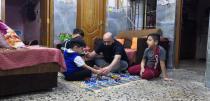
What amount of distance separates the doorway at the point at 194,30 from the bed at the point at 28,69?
215 inches

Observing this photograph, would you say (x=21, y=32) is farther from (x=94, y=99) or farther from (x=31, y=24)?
(x=94, y=99)

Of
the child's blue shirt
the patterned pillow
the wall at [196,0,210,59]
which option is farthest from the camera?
the wall at [196,0,210,59]

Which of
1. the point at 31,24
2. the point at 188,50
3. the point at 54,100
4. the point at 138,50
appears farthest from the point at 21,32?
the point at 54,100

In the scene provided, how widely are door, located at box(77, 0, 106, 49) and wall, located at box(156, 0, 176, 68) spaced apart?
1.29 metres

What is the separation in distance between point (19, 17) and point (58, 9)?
9.68ft

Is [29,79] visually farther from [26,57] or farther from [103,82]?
[103,82]

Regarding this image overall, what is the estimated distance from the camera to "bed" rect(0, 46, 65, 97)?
277 cm

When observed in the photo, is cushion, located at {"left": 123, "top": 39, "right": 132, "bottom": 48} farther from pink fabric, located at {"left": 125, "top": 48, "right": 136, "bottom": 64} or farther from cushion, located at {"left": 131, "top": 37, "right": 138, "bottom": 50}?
pink fabric, located at {"left": 125, "top": 48, "right": 136, "bottom": 64}

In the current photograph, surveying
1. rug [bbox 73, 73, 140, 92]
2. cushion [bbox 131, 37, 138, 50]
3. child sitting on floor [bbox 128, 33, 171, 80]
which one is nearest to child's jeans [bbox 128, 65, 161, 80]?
child sitting on floor [bbox 128, 33, 171, 80]

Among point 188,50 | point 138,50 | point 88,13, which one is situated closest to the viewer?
point 138,50

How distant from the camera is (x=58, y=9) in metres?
5.67

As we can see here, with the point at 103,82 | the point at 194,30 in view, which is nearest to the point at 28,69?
the point at 103,82

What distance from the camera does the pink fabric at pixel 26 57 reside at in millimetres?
2730

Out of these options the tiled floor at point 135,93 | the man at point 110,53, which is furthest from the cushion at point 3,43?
the man at point 110,53
